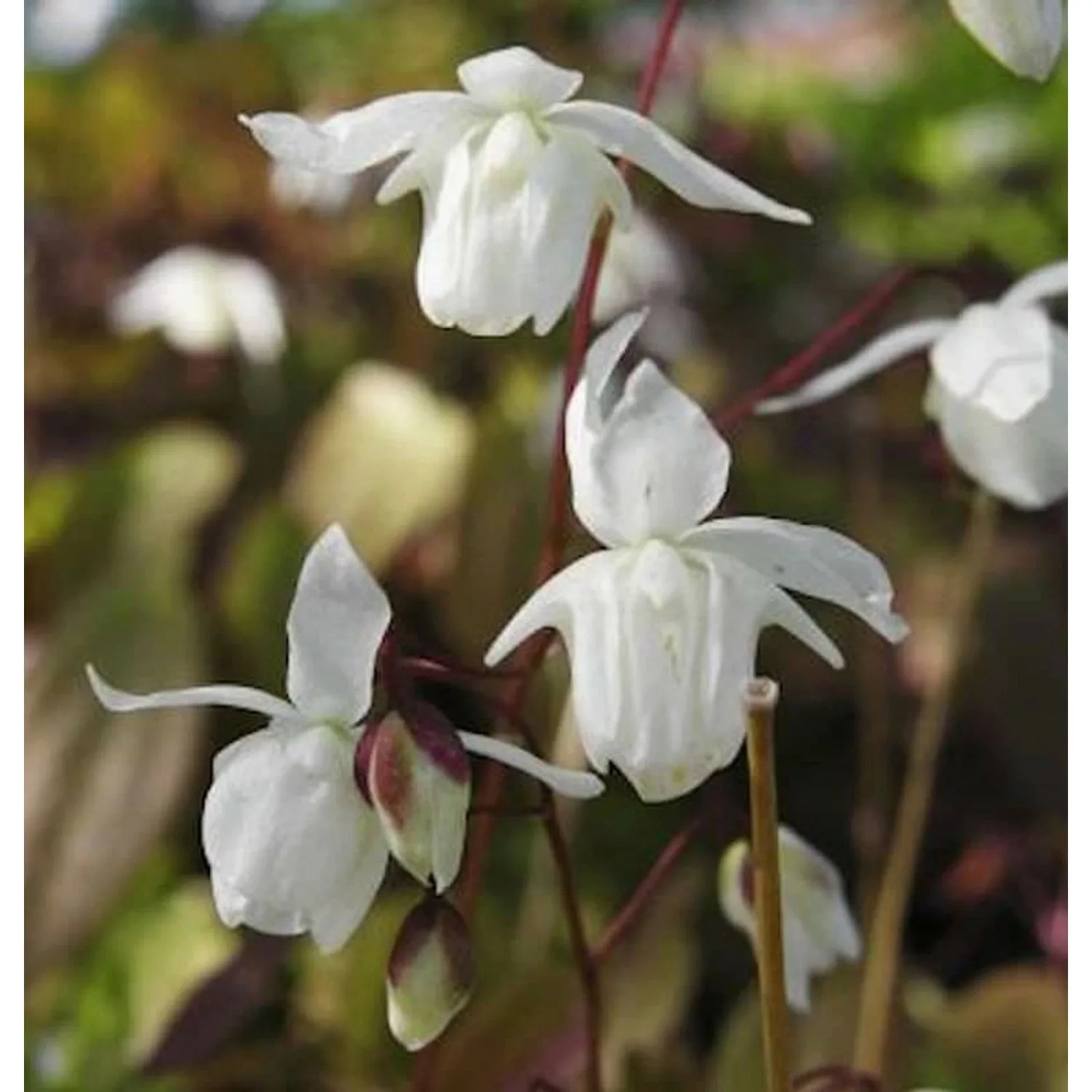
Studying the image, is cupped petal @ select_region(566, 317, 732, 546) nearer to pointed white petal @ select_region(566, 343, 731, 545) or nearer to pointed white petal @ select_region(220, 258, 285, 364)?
pointed white petal @ select_region(566, 343, 731, 545)

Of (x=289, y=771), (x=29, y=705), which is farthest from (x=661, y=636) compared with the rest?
(x=29, y=705)

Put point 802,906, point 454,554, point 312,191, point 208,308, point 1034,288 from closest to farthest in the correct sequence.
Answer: point 802,906 → point 1034,288 → point 454,554 → point 208,308 → point 312,191

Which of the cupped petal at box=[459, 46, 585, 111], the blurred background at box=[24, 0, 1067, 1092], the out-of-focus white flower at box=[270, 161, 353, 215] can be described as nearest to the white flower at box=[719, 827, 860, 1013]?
the blurred background at box=[24, 0, 1067, 1092]

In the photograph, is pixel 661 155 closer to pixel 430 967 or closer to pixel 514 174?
pixel 514 174

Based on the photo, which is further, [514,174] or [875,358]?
[875,358]

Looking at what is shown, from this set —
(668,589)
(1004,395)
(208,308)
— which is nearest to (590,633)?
(668,589)

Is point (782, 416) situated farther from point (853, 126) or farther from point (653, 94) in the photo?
point (653, 94)
